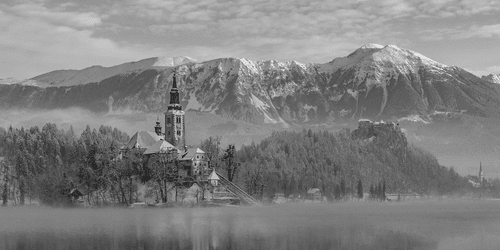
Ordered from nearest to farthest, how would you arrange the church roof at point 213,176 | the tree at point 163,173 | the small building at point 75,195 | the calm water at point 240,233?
the calm water at point 240,233
the tree at point 163,173
the small building at point 75,195
the church roof at point 213,176

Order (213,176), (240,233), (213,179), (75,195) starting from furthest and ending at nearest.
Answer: (213,176), (213,179), (75,195), (240,233)

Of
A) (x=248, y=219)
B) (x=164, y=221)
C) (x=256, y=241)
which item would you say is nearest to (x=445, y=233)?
(x=256, y=241)

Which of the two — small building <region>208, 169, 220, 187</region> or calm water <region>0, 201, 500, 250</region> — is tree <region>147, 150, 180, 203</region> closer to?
small building <region>208, 169, 220, 187</region>

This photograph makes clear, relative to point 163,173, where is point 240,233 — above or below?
below

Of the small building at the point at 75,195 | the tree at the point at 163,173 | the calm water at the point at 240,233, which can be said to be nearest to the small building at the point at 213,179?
the tree at the point at 163,173

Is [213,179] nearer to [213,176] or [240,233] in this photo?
[213,176]

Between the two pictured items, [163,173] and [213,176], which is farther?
Answer: [213,176]

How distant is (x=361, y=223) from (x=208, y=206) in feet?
221

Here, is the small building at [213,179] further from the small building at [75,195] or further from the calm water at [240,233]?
the calm water at [240,233]

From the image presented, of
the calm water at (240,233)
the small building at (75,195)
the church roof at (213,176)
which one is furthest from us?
the church roof at (213,176)

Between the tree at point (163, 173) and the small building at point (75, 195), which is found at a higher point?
the tree at point (163, 173)

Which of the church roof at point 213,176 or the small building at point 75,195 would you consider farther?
the church roof at point 213,176

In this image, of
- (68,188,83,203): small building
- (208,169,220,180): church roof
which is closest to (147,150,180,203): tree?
(208,169,220,180): church roof

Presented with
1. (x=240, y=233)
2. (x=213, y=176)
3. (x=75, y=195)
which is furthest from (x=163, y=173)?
(x=240, y=233)
